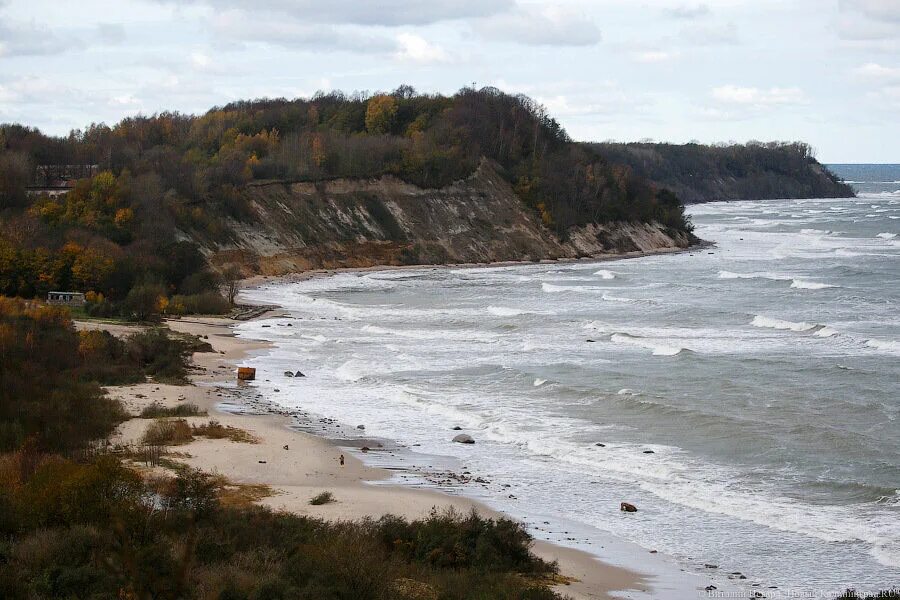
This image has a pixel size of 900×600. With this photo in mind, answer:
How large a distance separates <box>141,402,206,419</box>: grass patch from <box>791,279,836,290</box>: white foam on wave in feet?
149

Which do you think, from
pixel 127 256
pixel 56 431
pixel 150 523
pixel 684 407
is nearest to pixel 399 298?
pixel 127 256

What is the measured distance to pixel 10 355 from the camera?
85.1 feet

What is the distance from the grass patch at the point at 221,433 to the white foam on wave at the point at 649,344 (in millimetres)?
19690

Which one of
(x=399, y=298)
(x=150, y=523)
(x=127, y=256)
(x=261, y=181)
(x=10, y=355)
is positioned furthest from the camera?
(x=261, y=181)

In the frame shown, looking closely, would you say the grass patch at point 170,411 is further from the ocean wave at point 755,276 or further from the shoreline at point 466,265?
the ocean wave at point 755,276

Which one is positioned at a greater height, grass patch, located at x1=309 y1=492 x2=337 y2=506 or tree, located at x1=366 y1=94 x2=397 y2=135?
tree, located at x1=366 y1=94 x2=397 y2=135

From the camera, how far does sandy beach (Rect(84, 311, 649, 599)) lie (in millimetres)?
16938

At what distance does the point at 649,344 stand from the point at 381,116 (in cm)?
7917

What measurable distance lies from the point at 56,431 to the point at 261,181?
225 ft

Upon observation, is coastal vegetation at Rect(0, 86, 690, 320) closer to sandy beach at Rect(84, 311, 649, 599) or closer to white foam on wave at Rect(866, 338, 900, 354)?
sandy beach at Rect(84, 311, 649, 599)

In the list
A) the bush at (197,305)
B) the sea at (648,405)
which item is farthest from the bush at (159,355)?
the bush at (197,305)

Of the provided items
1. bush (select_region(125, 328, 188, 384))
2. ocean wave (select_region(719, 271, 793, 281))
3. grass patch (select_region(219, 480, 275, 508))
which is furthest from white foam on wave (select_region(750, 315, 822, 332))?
grass patch (select_region(219, 480, 275, 508))

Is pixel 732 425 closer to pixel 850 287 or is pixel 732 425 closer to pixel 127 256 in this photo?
pixel 127 256

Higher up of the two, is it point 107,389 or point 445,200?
point 445,200
